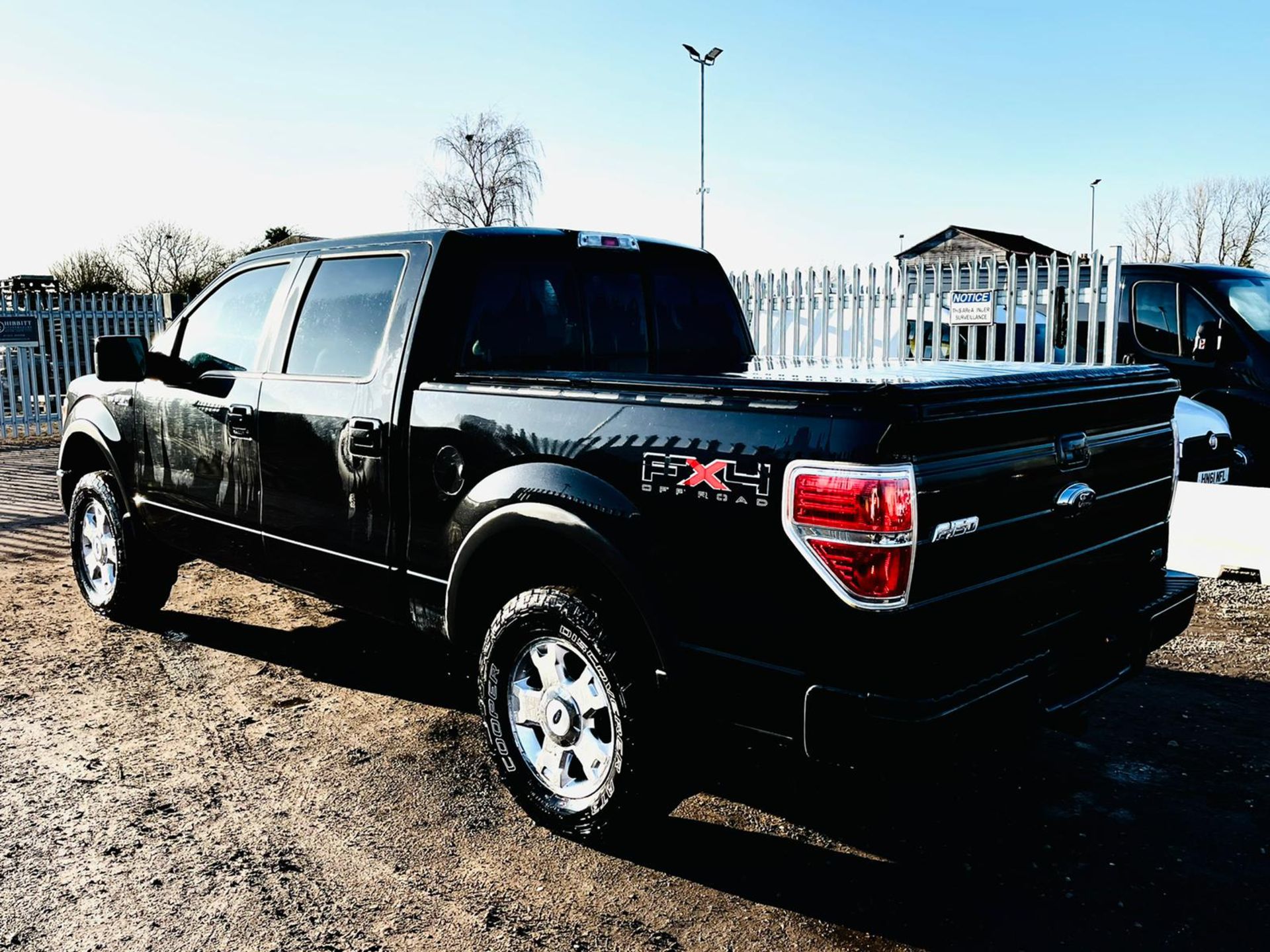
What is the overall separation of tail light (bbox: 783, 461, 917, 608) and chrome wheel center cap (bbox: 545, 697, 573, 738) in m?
1.10

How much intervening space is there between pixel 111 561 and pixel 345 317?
7.99 ft

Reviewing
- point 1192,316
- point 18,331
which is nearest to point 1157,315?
point 1192,316

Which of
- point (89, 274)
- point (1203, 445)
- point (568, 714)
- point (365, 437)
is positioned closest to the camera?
point (568, 714)

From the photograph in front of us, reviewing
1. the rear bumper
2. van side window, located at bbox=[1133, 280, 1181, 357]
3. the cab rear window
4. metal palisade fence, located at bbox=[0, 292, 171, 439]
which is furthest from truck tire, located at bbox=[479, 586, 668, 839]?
metal palisade fence, located at bbox=[0, 292, 171, 439]

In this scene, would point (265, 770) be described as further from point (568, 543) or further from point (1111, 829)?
point (1111, 829)

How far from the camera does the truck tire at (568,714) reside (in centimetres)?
305

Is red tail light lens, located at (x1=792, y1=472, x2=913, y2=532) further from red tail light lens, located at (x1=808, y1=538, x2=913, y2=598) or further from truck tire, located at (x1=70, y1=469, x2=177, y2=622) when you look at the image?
truck tire, located at (x1=70, y1=469, x2=177, y2=622)

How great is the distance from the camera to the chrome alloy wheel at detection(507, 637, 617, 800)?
323cm

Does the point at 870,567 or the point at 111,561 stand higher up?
the point at 870,567

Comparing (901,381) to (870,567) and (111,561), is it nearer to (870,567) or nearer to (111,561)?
(870,567)

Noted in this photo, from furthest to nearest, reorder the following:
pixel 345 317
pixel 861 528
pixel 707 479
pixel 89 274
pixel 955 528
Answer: pixel 89 274, pixel 345 317, pixel 707 479, pixel 955 528, pixel 861 528

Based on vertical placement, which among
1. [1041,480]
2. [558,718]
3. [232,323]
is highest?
[232,323]

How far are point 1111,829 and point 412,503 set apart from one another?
2.59 meters

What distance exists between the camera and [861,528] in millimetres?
2477
